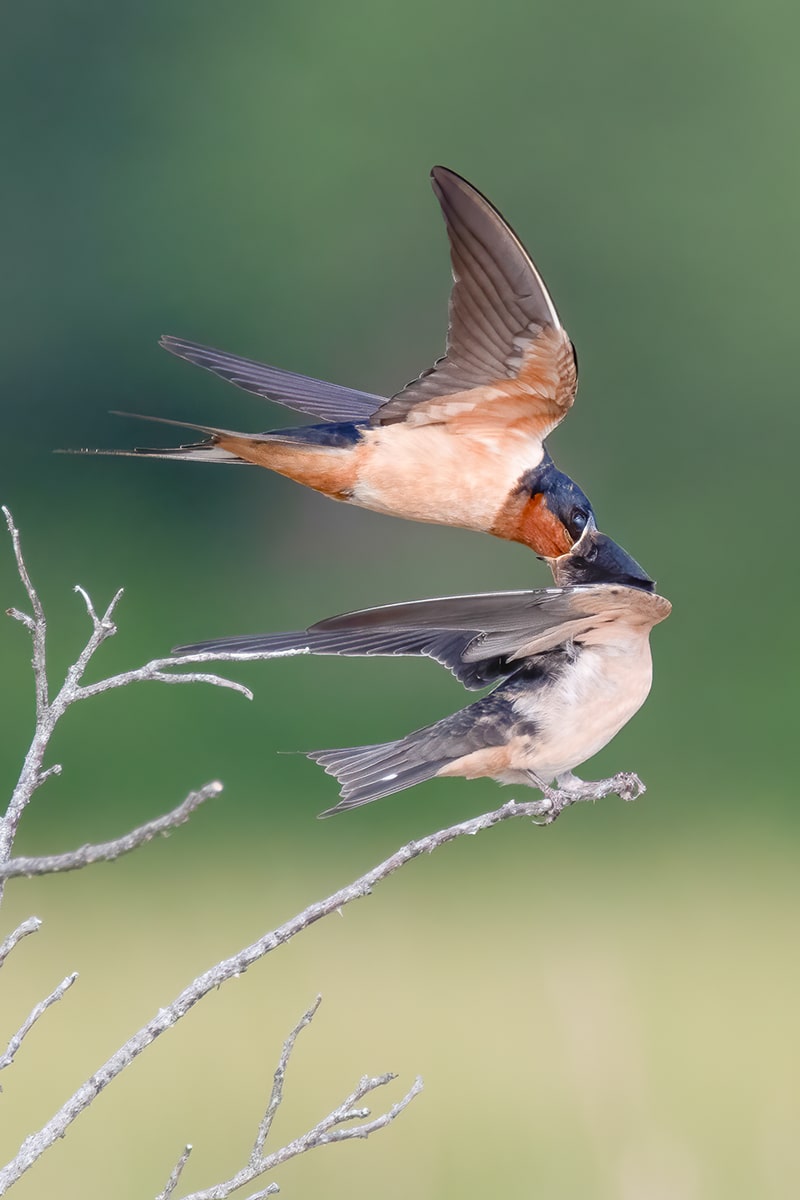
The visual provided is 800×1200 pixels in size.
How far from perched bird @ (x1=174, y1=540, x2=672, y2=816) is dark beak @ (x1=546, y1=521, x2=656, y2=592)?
0.08 meters

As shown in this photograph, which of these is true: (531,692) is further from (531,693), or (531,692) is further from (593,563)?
(593,563)

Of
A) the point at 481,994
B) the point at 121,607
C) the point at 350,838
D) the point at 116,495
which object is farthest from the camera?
the point at 116,495

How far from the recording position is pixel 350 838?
6273 millimetres

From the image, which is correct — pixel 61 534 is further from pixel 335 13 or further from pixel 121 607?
pixel 335 13

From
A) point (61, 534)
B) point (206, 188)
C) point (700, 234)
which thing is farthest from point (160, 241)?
point (700, 234)

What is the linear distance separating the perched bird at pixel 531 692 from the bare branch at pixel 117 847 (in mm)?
939

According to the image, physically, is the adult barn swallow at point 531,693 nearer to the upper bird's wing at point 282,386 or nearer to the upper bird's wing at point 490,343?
the upper bird's wing at point 490,343

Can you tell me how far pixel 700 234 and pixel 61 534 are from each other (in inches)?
154

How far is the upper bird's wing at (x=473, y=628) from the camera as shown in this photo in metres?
1.78

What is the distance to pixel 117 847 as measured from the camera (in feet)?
3.35

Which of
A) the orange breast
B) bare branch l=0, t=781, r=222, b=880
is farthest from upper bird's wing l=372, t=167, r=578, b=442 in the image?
bare branch l=0, t=781, r=222, b=880

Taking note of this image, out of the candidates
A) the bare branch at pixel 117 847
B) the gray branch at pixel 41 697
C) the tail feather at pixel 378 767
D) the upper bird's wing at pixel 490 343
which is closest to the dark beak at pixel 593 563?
the upper bird's wing at pixel 490 343

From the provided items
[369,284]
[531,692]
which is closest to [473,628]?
[531,692]

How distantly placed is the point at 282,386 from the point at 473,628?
94 cm
